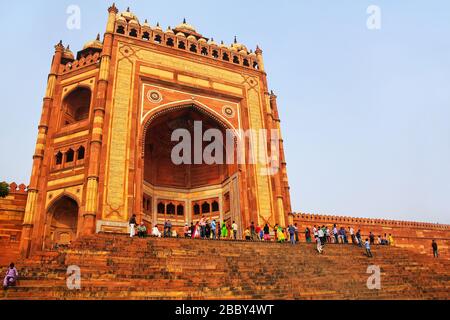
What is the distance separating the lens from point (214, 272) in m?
10.2

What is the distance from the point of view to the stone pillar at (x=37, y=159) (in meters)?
16.6

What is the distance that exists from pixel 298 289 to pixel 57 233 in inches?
499

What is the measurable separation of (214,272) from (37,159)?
12.7m

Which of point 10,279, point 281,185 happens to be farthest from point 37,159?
point 281,185

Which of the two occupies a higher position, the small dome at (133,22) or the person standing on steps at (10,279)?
the small dome at (133,22)

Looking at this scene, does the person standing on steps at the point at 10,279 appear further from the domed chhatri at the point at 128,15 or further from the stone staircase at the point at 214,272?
the domed chhatri at the point at 128,15

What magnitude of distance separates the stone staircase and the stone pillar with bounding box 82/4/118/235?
3845 mm

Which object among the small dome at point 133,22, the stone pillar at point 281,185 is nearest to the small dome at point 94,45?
the small dome at point 133,22

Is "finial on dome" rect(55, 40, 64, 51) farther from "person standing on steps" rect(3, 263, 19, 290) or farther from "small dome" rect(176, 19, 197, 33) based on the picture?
"person standing on steps" rect(3, 263, 19, 290)

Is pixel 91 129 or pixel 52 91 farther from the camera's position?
pixel 52 91

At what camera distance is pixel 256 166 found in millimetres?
20406

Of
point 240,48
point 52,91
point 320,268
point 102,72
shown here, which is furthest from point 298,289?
point 240,48

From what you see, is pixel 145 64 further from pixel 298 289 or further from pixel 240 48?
pixel 298 289

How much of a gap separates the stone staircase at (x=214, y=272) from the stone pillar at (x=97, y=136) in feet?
12.6
